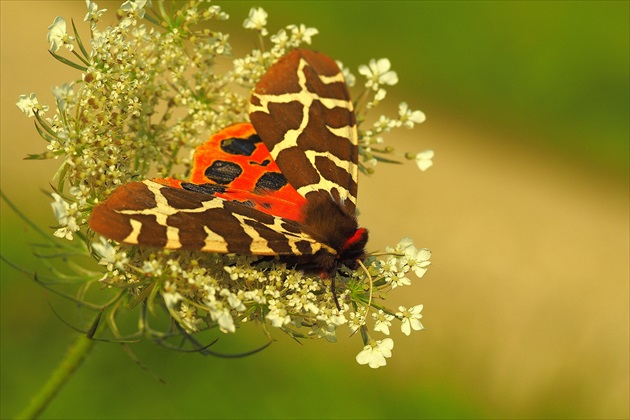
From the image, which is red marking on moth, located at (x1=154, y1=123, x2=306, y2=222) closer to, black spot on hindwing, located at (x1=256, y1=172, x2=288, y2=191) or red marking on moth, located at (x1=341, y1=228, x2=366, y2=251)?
black spot on hindwing, located at (x1=256, y1=172, x2=288, y2=191)

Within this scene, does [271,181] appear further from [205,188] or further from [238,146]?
[205,188]

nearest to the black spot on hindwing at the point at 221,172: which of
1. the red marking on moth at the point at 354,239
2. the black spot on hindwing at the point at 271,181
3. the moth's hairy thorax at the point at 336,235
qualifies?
the black spot on hindwing at the point at 271,181

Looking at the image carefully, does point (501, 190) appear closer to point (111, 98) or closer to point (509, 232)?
point (509, 232)

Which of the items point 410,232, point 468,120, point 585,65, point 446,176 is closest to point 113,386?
point 410,232

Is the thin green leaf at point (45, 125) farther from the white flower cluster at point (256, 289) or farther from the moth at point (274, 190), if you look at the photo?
the white flower cluster at point (256, 289)

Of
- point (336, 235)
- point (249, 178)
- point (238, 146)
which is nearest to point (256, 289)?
point (336, 235)

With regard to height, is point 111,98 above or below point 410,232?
above
